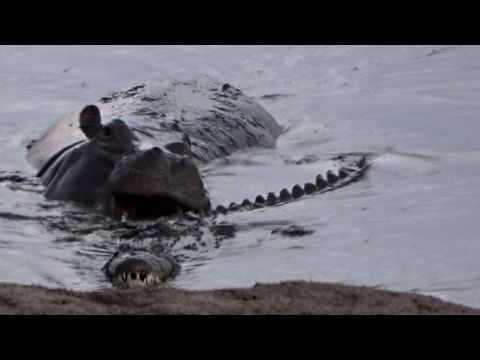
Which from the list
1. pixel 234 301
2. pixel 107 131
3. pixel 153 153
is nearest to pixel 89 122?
pixel 107 131

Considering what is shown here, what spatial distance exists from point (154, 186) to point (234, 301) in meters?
2.43

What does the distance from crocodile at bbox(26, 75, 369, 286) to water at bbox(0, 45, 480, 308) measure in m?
0.15

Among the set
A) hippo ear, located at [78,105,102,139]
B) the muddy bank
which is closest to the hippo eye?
hippo ear, located at [78,105,102,139]

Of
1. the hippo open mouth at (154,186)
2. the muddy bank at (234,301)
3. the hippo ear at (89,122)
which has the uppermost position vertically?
the hippo ear at (89,122)

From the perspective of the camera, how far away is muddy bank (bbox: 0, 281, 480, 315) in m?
Result: 4.68

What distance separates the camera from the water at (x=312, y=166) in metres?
6.34

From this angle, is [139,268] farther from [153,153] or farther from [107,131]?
[107,131]

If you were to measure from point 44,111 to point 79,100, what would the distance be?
1.89 ft

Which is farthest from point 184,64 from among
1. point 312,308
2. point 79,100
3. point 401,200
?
point 312,308

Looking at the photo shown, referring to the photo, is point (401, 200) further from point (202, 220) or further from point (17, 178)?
point (17, 178)

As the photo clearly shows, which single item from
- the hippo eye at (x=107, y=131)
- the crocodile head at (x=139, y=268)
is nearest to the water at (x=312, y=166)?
the crocodile head at (x=139, y=268)

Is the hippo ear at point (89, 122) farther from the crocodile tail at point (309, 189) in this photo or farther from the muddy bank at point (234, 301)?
the muddy bank at point (234, 301)

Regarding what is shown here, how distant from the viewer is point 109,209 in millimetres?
7664

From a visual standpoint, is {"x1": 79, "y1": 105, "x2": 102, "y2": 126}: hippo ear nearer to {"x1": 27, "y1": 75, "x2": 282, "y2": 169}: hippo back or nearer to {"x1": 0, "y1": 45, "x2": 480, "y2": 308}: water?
{"x1": 27, "y1": 75, "x2": 282, "y2": 169}: hippo back
